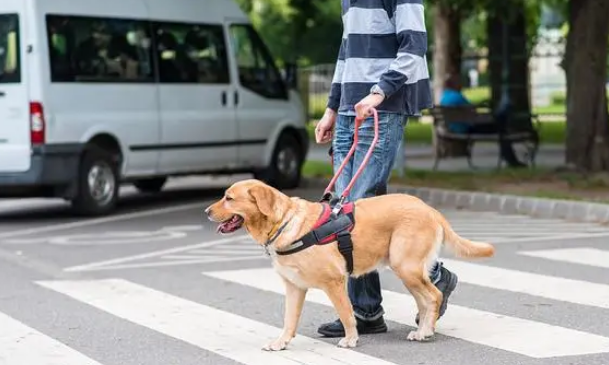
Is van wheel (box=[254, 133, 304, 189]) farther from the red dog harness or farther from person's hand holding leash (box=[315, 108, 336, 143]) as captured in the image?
the red dog harness

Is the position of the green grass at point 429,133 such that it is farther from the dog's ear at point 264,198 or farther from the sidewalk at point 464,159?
the dog's ear at point 264,198

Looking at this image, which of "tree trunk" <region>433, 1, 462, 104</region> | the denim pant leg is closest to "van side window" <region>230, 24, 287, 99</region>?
"tree trunk" <region>433, 1, 462, 104</region>

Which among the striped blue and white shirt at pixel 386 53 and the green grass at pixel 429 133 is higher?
the striped blue and white shirt at pixel 386 53

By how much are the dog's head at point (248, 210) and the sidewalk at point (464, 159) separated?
11.1m

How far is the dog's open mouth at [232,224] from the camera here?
657 cm

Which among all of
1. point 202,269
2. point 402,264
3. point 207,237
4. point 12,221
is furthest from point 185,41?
point 402,264

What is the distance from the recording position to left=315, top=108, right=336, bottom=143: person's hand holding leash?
7.35 metres

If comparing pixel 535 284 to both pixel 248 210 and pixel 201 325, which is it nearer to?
pixel 201 325

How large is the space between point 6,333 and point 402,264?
2.32 meters

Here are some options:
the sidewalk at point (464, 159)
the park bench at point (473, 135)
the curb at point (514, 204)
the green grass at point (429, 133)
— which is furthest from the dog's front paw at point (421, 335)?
the green grass at point (429, 133)

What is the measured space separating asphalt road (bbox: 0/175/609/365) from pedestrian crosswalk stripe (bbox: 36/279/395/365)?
0.04 feet

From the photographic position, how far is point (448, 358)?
656 cm

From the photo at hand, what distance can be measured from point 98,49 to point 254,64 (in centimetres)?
276

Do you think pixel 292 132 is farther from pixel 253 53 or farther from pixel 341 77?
pixel 341 77
